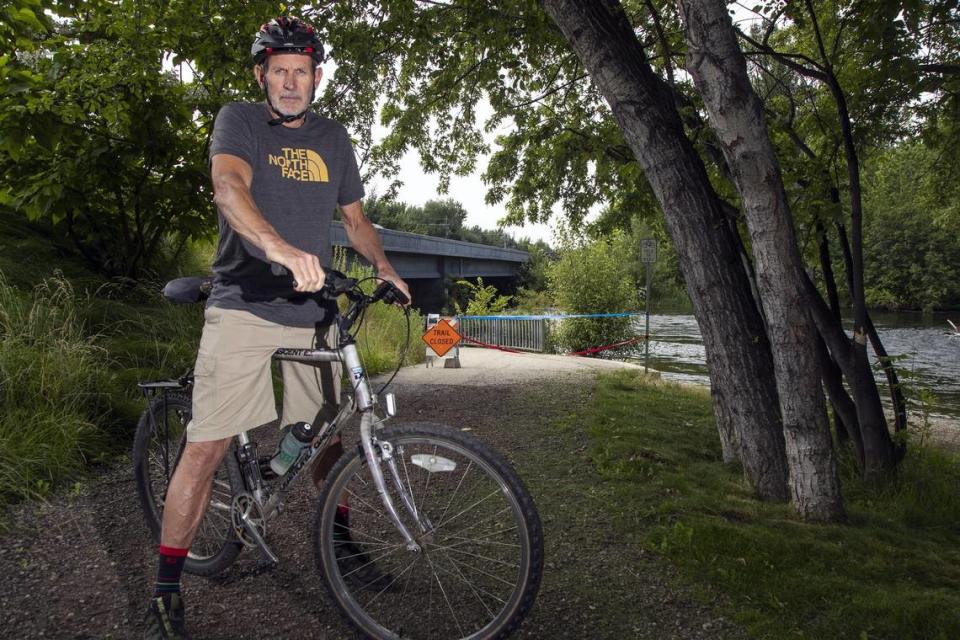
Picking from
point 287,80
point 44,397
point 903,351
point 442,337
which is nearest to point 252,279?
point 287,80

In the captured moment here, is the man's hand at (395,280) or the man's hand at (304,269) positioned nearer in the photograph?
the man's hand at (304,269)

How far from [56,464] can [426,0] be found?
223 inches

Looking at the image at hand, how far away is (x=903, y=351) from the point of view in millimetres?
25359

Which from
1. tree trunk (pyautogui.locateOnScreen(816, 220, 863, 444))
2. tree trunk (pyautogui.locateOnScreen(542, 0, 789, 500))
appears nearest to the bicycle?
tree trunk (pyautogui.locateOnScreen(542, 0, 789, 500))

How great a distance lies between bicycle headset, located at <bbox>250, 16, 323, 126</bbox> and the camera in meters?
2.52

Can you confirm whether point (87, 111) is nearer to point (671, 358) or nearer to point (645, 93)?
point (645, 93)

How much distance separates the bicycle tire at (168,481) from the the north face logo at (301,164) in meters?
1.14

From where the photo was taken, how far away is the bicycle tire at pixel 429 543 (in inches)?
90.7

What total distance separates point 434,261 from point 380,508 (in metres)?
34.9

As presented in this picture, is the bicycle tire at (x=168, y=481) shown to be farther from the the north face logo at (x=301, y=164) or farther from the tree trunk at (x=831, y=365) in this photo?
the tree trunk at (x=831, y=365)

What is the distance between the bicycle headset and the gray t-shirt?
0.30ft

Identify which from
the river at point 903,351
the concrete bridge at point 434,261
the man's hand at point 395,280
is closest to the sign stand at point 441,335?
the river at point 903,351

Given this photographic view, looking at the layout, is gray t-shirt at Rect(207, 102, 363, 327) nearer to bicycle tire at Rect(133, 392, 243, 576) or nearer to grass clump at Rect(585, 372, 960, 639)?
bicycle tire at Rect(133, 392, 243, 576)

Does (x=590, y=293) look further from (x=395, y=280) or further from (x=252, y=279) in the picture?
(x=252, y=279)
